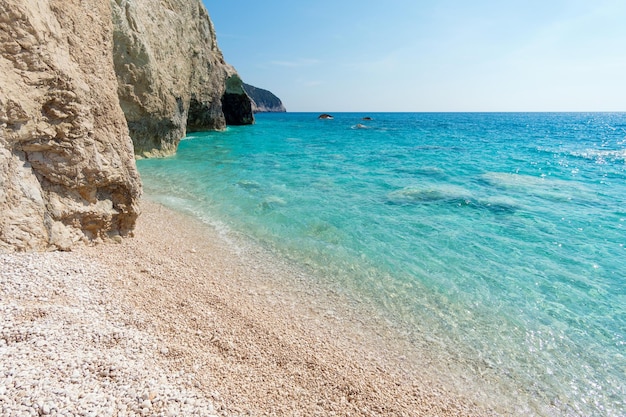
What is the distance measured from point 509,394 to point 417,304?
2193 millimetres

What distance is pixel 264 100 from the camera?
173 meters

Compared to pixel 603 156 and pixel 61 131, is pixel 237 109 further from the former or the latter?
pixel 61 131

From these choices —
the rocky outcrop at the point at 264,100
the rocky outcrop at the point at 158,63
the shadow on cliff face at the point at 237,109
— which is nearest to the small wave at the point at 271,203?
the rocky outcrop at the point at 158,63

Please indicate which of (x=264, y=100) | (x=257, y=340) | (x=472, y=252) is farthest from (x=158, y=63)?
(x=264, y=100)

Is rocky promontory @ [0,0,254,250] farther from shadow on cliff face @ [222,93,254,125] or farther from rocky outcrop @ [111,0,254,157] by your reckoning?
shadow on cliff face @ [222,93,254,125]

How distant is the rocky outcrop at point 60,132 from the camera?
18.0ft

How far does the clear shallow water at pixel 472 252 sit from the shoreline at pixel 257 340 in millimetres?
786

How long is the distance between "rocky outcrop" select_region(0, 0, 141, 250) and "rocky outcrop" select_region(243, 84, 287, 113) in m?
164

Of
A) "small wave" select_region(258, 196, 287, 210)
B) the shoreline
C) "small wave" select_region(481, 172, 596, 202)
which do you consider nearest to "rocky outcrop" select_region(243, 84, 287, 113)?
"small wave" select_region(481, 172, 596, 202)

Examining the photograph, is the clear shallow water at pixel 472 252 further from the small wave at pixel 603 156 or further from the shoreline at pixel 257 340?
the small wave at pixel 603 156

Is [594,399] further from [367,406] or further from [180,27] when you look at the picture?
[180,27]

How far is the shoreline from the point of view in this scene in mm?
4145

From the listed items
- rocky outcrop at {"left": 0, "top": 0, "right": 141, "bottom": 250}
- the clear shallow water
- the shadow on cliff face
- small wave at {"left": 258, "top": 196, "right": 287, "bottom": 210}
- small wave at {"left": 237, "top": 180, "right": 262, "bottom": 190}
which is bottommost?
the clear shallow water

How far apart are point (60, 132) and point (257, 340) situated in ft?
17.2
